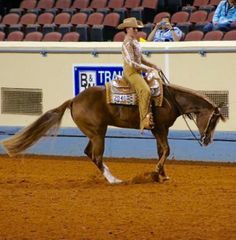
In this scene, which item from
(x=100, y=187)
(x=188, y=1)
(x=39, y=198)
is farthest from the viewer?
(x=188, y=1)

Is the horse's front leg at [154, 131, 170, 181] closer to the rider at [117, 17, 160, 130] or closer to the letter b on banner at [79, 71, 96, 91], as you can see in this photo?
the rider at [117, 17, 160, 130]

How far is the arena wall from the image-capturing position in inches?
640

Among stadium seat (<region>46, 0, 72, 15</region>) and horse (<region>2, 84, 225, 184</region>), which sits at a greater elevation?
stadium seat (<region>46, 0, 72, 15</region>)

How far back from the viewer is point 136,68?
13.8m

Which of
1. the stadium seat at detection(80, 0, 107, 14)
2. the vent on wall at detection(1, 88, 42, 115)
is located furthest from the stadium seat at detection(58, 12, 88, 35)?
the vent on wall at detection(1, 88, 42, 115)

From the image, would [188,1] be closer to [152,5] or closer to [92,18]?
[152,5]

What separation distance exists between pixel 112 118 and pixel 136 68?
100cm

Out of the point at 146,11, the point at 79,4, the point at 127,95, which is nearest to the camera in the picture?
the point at 127,95

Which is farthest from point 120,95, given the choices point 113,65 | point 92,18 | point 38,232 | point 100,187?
point 92,18

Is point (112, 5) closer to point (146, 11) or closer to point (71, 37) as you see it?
point (146, 11)

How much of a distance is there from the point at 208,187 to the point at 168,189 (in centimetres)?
62

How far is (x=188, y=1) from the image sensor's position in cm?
2002

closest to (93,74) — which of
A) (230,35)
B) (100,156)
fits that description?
(230,35)

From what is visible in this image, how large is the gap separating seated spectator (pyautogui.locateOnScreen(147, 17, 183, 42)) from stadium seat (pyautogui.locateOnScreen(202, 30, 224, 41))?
1.68 ft
